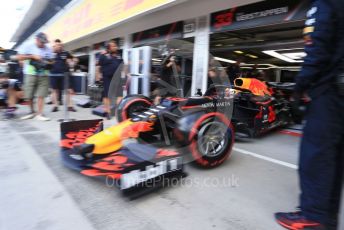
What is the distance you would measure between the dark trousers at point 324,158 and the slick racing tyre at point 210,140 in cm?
107

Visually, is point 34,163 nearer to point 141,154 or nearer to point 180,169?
point 141,154

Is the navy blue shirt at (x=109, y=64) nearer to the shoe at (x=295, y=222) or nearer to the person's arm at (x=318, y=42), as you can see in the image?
the person's arm at (x=318, y=42)

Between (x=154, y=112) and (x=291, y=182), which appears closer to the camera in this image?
(x=291, y=182)

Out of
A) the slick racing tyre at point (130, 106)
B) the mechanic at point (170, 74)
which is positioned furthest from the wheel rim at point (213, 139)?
the slick racing tyre at point (130, 106)

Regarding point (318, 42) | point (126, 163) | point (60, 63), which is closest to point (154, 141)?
point (126, 163)

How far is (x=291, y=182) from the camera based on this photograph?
253cm

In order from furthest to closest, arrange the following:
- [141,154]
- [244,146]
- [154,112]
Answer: [244,146] < [154,112] < [141,154]

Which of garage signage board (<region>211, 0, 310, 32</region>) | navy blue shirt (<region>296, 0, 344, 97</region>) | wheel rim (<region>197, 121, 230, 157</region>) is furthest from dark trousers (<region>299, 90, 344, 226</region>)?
garage signage board (<region>211, 0, 310, 32</region>)

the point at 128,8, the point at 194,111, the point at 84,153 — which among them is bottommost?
the point at 84,153

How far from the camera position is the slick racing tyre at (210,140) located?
258 cm

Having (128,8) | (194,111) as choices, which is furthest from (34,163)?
(128,8)

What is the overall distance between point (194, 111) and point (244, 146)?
1265mm

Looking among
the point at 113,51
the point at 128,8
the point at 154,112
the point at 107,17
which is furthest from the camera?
the point at 107,17

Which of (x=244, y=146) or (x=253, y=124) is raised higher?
(x=253, y=124)
